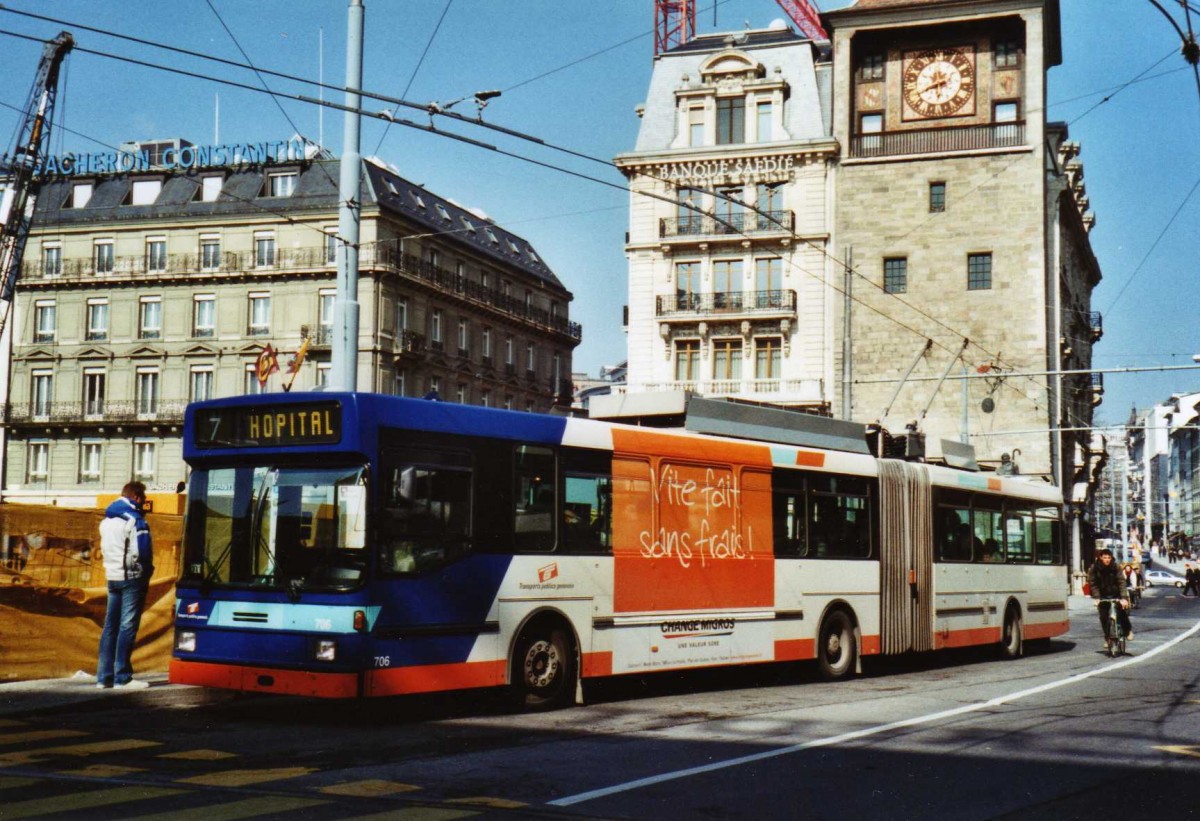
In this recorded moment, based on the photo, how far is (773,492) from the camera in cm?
1584

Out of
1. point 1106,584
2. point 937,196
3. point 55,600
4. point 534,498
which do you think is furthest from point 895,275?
point 55,600

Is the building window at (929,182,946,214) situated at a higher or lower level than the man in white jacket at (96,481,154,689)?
higher

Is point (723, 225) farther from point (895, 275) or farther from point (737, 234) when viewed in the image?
point (895, 275)

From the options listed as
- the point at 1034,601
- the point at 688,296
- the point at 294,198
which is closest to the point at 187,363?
the point at 294,198

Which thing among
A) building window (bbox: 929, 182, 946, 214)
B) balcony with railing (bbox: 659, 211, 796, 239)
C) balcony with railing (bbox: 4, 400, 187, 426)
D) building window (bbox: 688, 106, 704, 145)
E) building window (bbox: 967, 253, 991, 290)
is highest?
building window (bbox: 688, 106, 704, 145)

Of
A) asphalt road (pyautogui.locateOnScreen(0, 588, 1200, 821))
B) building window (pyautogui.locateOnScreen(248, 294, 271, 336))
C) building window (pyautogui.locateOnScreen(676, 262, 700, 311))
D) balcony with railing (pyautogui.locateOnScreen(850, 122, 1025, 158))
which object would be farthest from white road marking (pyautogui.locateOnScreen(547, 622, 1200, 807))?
building window (pyautogui.locateOnScreen(248, 294, 271, 336))

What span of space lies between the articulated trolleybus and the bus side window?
23 mm

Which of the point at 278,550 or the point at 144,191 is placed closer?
the point at 278,550

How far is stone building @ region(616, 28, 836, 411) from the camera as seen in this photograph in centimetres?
4931

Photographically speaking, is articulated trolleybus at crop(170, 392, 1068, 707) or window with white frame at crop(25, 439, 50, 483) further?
window with white frame at crop(25, 439, 50, 483)

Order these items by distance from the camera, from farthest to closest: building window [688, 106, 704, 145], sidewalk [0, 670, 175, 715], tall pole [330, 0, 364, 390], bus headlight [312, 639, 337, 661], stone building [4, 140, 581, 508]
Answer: stone building [4, 140, 581, 508], building window [688, 106, 704, 145], tall pole [330, 0, 364, 390], sidewalk [0, 670, 175, 715], bus headlight [312, 639, 337, 661]

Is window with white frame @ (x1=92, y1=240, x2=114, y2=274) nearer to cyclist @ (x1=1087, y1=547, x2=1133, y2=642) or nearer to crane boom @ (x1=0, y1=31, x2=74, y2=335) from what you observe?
crane boom @ (x1=0, y1=31, x2=74, y2=335)

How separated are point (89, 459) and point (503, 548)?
54.0 metres

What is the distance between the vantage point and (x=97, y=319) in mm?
62406
